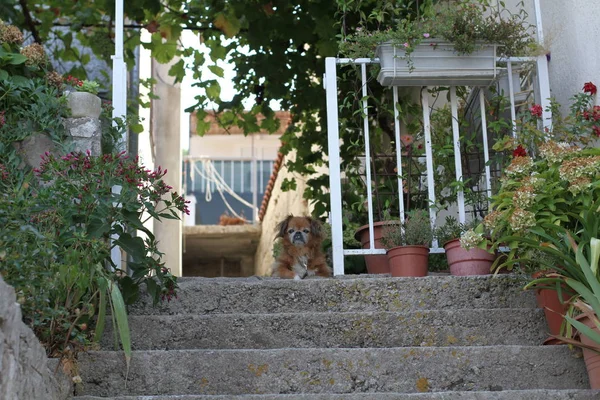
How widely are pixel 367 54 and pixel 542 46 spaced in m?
0.91

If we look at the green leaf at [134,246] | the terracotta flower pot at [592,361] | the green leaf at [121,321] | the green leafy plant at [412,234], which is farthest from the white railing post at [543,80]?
the green leaf at [121,321]

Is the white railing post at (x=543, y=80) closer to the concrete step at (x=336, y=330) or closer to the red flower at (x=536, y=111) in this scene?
the red flower at (x=536, y=111)

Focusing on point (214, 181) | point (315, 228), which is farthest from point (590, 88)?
point (214, 181)

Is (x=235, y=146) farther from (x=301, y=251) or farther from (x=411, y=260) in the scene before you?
(x=411, y=260)

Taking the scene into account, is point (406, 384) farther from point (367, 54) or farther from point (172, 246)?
point (172, 246)

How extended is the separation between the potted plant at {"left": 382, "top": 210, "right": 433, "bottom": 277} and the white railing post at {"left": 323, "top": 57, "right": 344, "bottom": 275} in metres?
0.24

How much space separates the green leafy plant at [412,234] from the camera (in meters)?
4.74

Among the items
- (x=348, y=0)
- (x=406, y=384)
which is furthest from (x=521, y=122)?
(x=406, y=384)

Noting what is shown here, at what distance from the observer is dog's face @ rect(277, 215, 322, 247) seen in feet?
18.8

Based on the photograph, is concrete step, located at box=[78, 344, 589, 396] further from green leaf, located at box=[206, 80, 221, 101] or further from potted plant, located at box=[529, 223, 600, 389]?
green leaf, located at box=[206, 80, 221, 101]

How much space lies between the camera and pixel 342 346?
12.7ft

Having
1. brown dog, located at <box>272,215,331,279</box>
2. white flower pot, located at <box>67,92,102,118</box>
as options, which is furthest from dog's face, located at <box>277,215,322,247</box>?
white flower pot, located at <box>67,92,102,118</box>

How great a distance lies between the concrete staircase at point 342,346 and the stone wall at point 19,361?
0.94 ft

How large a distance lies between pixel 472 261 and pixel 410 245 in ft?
0.99
